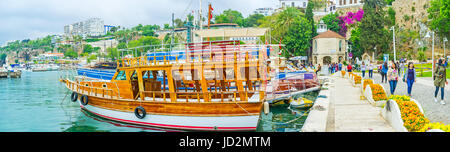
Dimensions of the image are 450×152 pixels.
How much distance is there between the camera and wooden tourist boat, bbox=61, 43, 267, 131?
10.1 m

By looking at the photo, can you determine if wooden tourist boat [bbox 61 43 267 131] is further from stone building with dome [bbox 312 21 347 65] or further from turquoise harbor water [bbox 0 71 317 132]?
stone building with dome [bbox 312 21 347 65]

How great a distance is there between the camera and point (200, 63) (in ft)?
33.5

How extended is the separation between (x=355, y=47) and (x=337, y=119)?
160 feet

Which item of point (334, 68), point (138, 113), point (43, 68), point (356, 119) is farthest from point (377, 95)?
point (43, 68)

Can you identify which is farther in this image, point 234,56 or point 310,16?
point 310,16

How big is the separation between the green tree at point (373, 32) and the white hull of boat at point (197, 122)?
143 feet

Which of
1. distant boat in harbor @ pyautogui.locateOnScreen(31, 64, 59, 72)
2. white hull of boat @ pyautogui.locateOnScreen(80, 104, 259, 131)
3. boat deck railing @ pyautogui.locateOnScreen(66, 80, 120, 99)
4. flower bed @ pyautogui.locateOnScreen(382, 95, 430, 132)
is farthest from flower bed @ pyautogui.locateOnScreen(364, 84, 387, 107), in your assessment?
distant boat in harbor @ pyautogui.locateOnScreen(31, 64, 59, 72)

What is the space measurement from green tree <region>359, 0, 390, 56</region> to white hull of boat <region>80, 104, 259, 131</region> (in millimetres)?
43723

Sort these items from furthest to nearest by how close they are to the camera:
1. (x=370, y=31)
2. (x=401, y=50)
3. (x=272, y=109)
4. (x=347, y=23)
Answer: (x=347, y=23)
(x=401, y=50)
(x=370, y=31)
(x=272, y=109)

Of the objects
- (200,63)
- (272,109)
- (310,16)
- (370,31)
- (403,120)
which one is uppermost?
(310,16)

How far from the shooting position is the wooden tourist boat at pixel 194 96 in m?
10.1

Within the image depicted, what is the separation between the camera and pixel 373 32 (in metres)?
47.2
